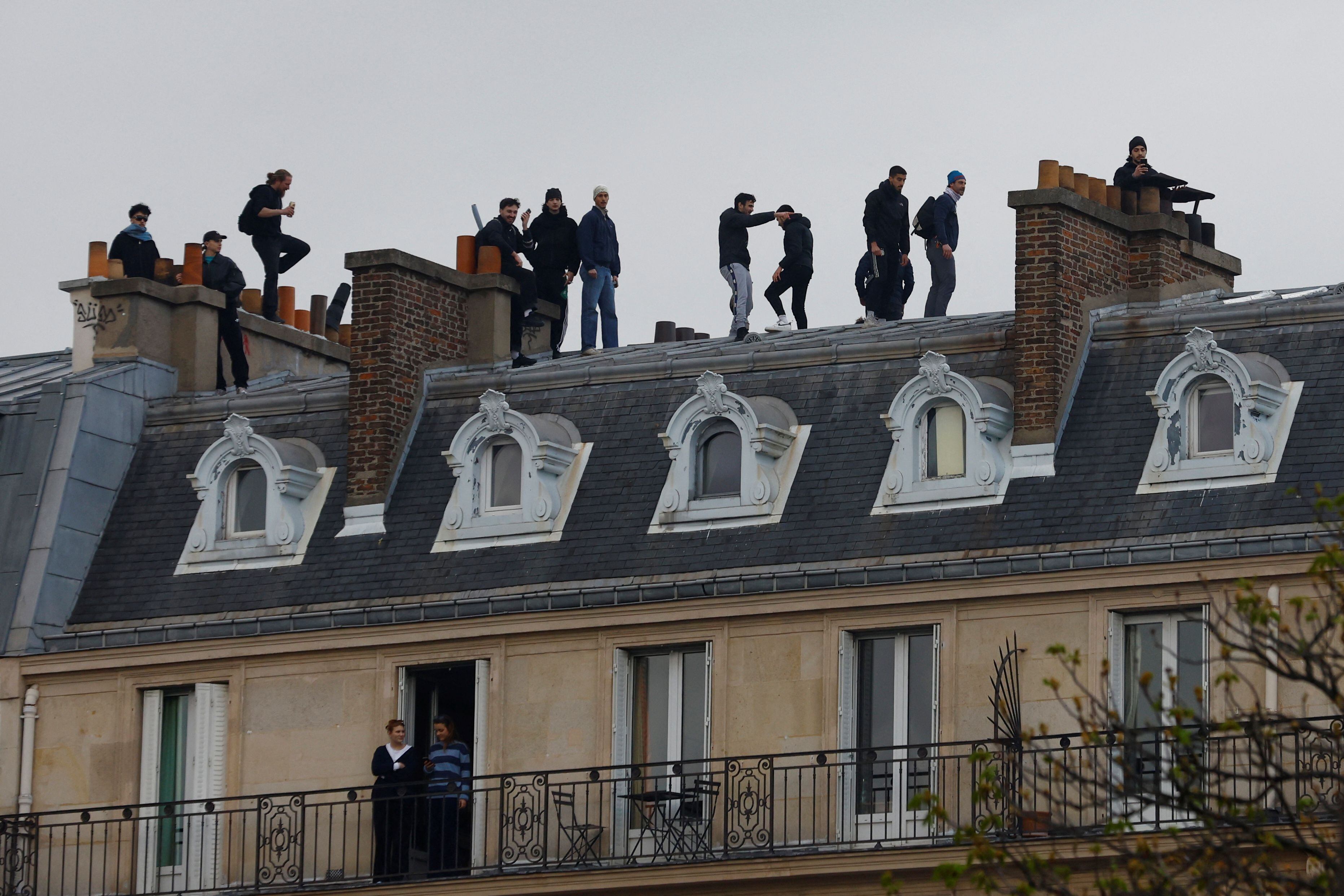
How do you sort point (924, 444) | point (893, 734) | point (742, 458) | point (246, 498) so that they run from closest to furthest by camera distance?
1. point (893, 734)
2. point (924, 444)
3. point (742, 458)
4. point (246, 498)

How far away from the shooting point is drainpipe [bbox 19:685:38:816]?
38625mm

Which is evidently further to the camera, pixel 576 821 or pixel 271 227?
pixel 271 227

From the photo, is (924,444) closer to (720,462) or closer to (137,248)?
(720,462)

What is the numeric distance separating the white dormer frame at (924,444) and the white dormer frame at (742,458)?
1186 millimetres

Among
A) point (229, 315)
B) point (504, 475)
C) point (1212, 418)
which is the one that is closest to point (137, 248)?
point (229, 315)

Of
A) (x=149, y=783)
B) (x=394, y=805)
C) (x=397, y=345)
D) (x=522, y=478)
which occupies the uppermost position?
(x=397, y=345)

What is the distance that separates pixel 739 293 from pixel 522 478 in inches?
153

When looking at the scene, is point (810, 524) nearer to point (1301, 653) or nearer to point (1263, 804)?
point (1263, 804)

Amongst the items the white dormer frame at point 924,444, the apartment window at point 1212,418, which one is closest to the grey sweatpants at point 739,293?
the white dormer frame at point 924,444

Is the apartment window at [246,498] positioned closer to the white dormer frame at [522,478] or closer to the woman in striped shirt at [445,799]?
the white dormer frame at [522,478]

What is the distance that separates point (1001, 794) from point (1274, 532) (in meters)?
7.52

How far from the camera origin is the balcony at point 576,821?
33.6 metres

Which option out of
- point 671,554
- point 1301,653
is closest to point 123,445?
point 671,554

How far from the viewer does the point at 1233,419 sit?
34.2 meters
